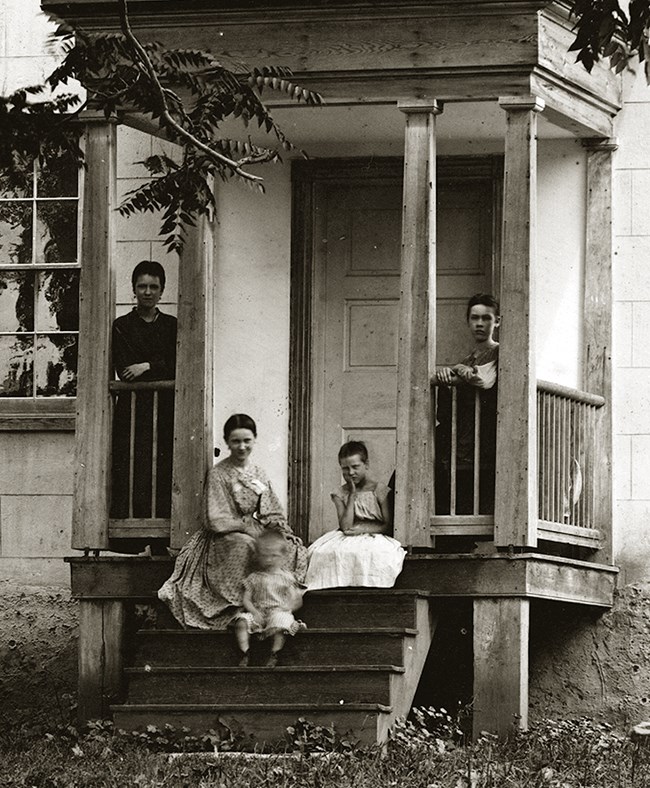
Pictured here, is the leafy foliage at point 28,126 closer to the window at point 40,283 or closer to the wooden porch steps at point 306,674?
the wooden porch steps at point 306,674

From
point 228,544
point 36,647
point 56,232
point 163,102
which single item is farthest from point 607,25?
point 36,647

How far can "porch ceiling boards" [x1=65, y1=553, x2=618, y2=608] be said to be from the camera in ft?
40.3

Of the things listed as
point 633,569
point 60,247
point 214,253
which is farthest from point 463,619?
point 60,247

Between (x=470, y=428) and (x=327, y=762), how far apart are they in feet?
9.84

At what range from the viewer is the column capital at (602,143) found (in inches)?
542

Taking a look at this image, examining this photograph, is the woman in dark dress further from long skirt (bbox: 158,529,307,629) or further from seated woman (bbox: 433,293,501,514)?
seated woman (bbox: 433,293,501,514)

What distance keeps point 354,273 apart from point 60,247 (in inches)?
89.0

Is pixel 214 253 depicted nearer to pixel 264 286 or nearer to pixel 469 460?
pixel 264 286

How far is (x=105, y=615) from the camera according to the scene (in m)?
12.8

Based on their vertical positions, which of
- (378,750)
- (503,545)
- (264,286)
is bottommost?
(378,750)

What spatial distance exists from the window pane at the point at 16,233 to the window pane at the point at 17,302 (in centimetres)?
13

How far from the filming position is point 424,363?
41.2ft

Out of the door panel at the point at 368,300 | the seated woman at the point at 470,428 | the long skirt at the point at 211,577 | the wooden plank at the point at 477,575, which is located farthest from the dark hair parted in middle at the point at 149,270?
the wooden plank at the point at 477,575

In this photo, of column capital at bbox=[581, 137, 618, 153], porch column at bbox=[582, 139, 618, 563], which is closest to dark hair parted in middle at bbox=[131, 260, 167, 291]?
porch column at bbox=[582, 139, 618, 563]
